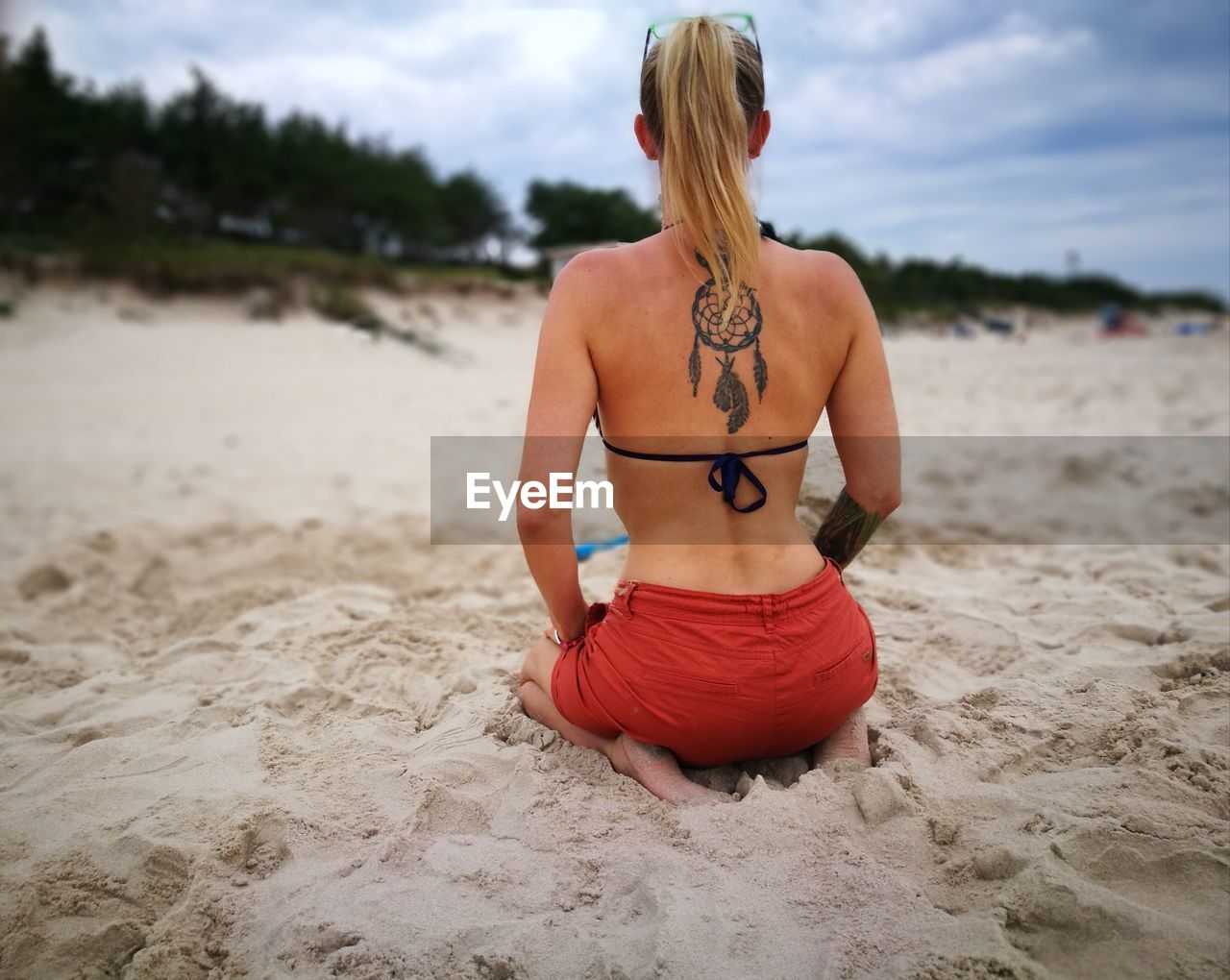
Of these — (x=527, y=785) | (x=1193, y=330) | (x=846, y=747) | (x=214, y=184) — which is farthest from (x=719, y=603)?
(x=1193, y=330)

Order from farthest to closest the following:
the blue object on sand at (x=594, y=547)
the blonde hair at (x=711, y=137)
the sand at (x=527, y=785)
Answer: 1. the blue object on sand at (x=594, y=547)
2. the blonde hair at (x=711, y=137)
3. the sand at (x=527, y=785)

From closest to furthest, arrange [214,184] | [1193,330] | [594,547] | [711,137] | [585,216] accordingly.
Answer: [711,137] < [594,547] < [585,216] < [214,184] < [1193,330]

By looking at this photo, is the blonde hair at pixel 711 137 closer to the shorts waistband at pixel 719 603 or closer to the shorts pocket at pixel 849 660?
the shorts waistband at pixel 719 603

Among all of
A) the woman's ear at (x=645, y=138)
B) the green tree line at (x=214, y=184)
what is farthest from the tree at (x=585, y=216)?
the woman's ear at (x=645, y=138)

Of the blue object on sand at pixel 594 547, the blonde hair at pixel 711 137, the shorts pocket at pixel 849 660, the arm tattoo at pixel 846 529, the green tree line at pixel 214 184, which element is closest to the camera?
the blonde hair at pixel 711 137

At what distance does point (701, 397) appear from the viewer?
5.74ft

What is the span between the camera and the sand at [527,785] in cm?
138

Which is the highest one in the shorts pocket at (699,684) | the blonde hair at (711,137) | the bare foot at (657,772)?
the blonde hair at (711,137)

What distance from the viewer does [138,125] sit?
50.8 feet

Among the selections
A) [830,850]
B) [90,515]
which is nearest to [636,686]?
[830,850]

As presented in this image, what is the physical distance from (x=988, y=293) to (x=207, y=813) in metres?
34.6

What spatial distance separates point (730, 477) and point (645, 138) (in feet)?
2.53

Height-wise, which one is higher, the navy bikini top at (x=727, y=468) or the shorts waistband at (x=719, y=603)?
the navy bikini top at (x=727, y=468)

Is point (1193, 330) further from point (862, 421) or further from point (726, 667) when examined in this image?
point (726, 667)
